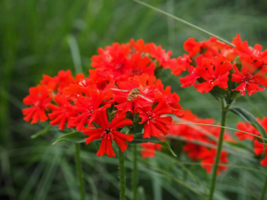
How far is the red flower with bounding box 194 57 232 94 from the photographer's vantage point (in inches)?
22.1

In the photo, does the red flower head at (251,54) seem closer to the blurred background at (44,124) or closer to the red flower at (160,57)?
the red flower at (160,57)

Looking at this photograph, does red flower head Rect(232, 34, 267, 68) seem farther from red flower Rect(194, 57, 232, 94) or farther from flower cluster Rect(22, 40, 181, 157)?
flower cluster Rect(22, 40, 181, 157)

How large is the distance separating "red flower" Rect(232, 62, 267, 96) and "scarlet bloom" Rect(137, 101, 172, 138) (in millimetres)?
167

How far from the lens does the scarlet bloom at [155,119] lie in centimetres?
51

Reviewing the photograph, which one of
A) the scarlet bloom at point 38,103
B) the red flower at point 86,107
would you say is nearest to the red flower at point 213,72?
the red flower at point 86,107

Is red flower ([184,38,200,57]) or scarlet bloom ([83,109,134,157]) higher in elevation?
red flower ([184,38,200,57])

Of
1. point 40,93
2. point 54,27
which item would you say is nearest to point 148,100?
point 40,93

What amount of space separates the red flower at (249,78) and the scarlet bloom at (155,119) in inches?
6.6

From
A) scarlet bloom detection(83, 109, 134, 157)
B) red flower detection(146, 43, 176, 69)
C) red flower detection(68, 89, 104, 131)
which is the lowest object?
scarlet bloom detection(83, 109, 134, 157)

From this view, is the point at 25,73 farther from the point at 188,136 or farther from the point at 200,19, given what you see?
the point at 200,19

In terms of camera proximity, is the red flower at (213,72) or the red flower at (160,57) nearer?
the red flower at (213,72)

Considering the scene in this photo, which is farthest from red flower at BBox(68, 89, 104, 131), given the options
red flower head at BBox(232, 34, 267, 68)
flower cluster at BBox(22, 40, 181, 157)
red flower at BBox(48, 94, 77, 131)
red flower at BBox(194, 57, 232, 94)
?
red flower head at BBox(232, 34, 267, 68)

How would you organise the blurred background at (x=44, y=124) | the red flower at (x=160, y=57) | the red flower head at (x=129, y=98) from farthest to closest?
the blurred background at (x=44, y=124) < the red flower at (x=160, y=57) < the red flower head at (x=129, y=98)

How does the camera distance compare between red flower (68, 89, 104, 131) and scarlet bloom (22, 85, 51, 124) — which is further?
scarlet bloom (22, 85, 51, 124)
